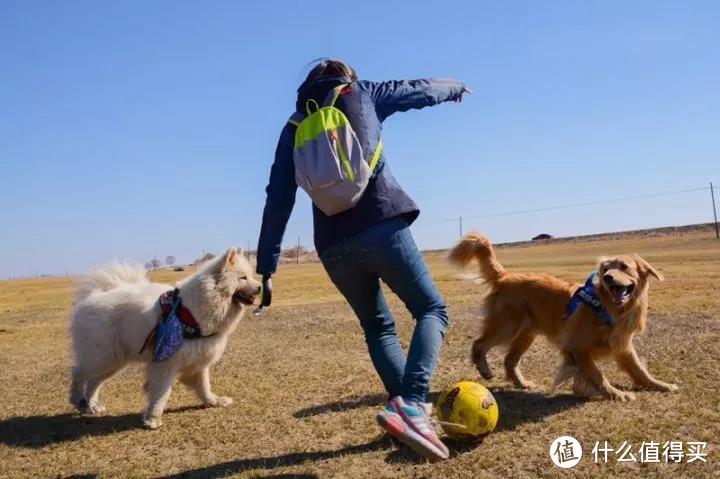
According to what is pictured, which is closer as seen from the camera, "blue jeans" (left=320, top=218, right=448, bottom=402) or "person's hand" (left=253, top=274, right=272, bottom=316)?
"blue jeans" (left=320, top=218, right=448, bottom=402)

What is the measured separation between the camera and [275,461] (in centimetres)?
371

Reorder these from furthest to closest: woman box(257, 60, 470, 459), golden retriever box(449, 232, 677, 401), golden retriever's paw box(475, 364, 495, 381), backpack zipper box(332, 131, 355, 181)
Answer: golden retriever's paw box(475, 364, 495, 381)
golden retriever box(449, 232, 677, 401)
woman box(257, 60, 470, 459)
backpack zipper box(332, 131, 355, 181)

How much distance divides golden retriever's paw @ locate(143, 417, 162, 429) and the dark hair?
294 cm

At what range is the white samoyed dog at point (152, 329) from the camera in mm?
4898

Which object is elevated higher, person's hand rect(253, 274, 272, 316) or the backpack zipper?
the backpack zipper

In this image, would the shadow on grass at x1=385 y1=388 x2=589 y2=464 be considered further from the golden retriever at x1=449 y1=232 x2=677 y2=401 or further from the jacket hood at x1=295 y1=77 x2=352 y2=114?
the jacket hood at x1=295 y1=77 x2=352 y2=114

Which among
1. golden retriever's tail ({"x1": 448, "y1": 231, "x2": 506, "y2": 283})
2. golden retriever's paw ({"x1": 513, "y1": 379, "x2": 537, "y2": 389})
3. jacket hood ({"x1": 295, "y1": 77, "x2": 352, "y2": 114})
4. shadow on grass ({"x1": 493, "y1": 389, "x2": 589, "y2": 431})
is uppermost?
jacket hood ({"x1": 295, "y1": 77, "x2": 352, "y2": 114})

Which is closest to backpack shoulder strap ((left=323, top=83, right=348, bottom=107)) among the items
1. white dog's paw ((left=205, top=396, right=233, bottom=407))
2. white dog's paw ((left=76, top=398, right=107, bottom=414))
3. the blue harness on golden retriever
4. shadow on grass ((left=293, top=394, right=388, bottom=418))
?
shadow on grass ((left=293, top=394, right=388, bottom=418))

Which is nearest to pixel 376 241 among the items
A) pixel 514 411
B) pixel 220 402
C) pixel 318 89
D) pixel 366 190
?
pixel 366 190

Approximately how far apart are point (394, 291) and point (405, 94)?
4.12 feet

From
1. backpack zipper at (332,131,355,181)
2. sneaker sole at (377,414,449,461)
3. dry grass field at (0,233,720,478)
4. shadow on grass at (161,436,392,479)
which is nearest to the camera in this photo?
sneaker sole at (377,414,449,461)

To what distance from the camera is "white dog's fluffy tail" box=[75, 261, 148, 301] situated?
17.8ft

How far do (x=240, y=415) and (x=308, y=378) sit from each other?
4.16ft

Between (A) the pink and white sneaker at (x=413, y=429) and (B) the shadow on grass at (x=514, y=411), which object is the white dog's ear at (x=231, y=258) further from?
(A) the pink and white sneaker at (x=413, y=429)
